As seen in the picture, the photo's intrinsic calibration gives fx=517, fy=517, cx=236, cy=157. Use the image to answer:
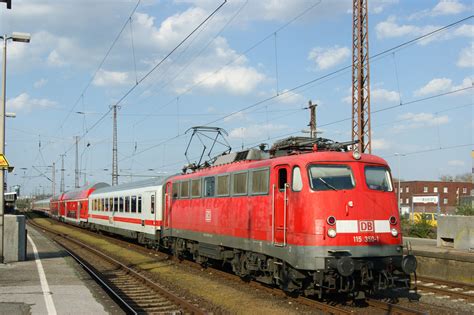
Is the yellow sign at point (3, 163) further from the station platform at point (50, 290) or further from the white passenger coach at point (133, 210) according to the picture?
the white passenger coach at point (133, 210)

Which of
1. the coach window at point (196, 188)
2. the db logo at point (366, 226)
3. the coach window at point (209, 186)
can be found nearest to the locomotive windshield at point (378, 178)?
the db logo at point (366, 226)

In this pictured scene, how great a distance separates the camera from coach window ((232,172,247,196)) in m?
13.8

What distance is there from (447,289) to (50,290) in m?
10.0

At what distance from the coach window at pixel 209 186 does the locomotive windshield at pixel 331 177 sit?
5252 mm

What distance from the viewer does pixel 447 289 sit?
44.6 feet

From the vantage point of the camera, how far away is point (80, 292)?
12.1 m

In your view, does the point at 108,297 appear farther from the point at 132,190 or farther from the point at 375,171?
the point at 132,190

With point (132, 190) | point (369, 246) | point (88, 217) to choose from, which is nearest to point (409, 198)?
point (88, 217)

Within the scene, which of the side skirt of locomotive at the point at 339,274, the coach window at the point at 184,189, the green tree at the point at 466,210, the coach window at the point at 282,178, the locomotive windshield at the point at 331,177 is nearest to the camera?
the side skirt of locomotive at the point at 339,274

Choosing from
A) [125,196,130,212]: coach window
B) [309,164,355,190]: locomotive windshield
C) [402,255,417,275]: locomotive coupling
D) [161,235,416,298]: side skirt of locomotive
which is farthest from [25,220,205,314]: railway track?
[125,196,130,212]: coach window

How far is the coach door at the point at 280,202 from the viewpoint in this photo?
37.9 ft

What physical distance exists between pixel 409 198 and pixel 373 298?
8803 centimetres

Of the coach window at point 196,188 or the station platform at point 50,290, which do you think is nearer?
the station platform at point 50,290

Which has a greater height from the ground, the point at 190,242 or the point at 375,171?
the point at 375,171
